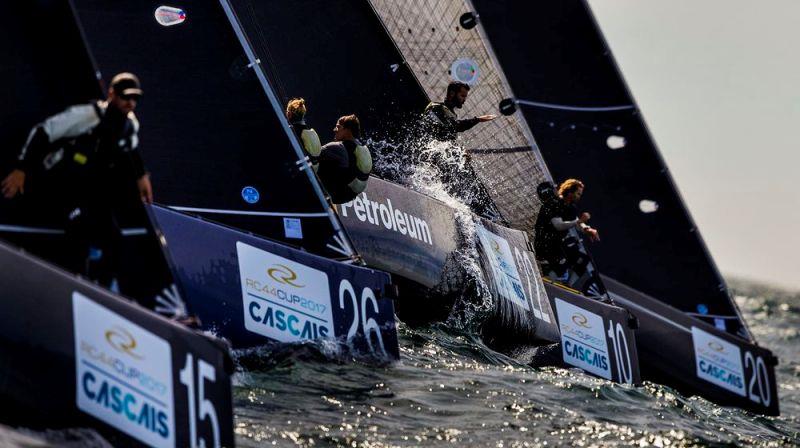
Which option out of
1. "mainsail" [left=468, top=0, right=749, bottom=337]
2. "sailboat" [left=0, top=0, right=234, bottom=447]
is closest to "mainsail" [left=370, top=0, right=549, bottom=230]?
"mainsail" [left=468, top=0, right=749, bottom=337]

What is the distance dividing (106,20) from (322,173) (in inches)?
63.4

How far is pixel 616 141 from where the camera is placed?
15.3 m

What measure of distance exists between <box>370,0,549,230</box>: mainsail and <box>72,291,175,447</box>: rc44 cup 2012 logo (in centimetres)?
657

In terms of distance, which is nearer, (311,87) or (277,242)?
(277,242)

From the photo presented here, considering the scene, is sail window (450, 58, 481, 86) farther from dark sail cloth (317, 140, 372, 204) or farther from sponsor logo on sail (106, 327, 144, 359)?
sponsor logo on sail (106, 327, 144, 359)

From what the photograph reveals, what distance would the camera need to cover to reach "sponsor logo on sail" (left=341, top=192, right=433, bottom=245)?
10.5 meters

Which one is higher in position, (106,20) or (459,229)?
(106,20)

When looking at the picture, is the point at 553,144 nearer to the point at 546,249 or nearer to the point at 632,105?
the point at 632,105

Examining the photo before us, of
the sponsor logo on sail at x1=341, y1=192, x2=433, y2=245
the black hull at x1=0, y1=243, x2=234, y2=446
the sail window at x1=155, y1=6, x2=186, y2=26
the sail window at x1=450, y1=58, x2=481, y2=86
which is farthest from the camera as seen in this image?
the sail window at x1=450, y1=58, x2=481, y2=86

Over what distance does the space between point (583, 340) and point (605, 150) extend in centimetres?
368

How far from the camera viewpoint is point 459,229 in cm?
1130

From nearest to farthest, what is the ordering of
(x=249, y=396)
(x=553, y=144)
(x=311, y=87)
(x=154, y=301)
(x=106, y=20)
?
(x=154, y=301)
(x=249, y=396)
(x=106, y=20)
(x=311, y=87)
(x=553, y=144)

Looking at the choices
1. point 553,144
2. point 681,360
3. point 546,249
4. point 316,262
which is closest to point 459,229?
point 546,249

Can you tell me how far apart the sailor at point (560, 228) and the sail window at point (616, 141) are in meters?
2.70
